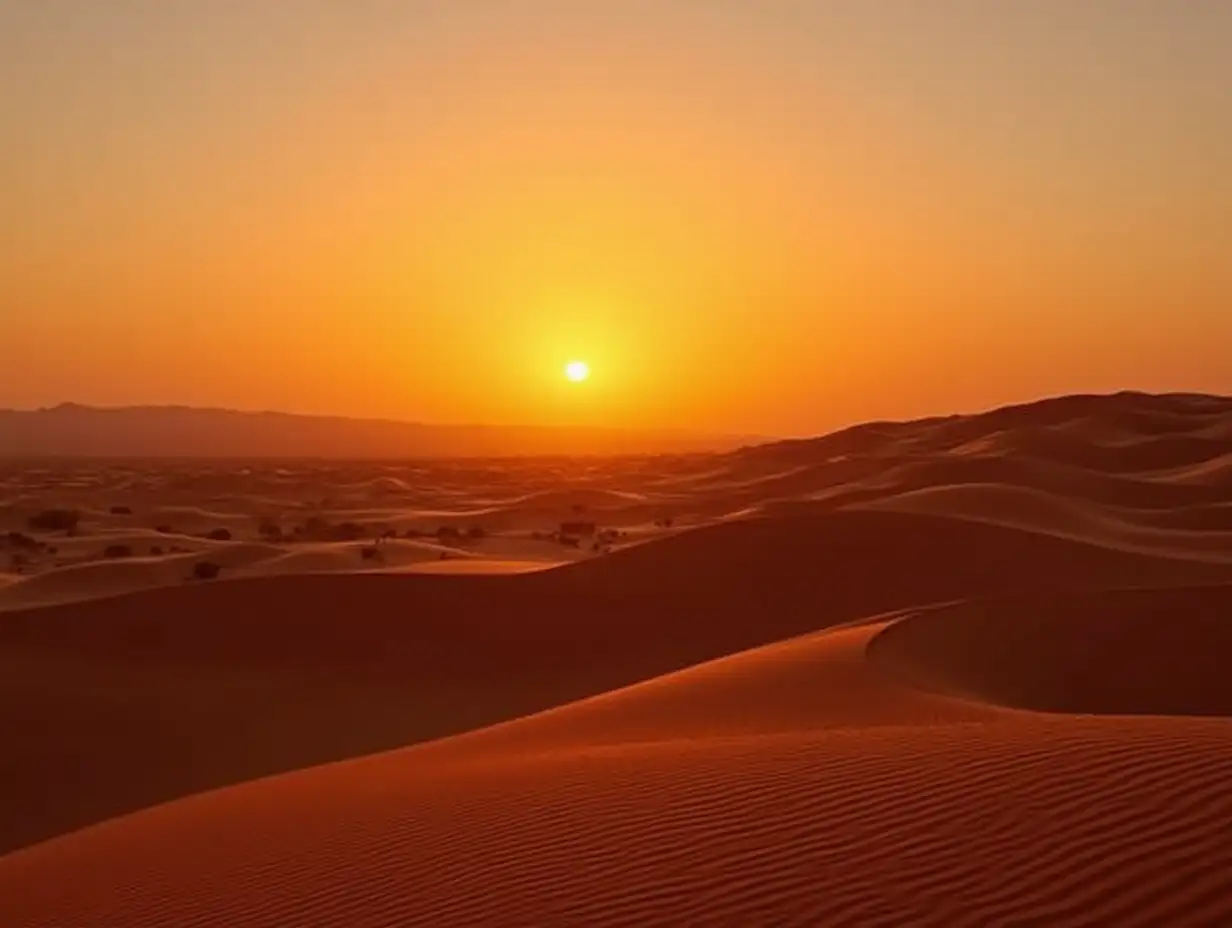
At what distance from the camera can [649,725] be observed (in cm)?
917

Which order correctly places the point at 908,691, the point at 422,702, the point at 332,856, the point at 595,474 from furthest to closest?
the point at 595,474, the point at 422,702, the point at 908,691, the point at 332,856

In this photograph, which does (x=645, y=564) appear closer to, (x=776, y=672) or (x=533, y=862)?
(x=776, y=672)

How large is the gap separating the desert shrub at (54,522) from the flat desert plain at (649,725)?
4925 mm

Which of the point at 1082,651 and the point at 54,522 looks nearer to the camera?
the point at 1082,651

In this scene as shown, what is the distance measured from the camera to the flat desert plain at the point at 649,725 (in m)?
4.57

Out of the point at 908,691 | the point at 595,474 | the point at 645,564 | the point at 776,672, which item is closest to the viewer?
the point at 908,691

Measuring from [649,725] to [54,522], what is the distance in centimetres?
3350

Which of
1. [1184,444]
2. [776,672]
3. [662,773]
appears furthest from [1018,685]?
[1184,444]

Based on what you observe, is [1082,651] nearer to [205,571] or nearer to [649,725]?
[649,725]

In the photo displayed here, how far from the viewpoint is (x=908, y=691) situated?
9.05 meters

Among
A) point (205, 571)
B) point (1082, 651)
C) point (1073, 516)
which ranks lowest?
point (205, 571)

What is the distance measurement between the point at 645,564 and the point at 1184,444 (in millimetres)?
29931

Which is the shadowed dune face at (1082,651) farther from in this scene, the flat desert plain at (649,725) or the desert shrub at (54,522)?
the desert shrub at (54,522)

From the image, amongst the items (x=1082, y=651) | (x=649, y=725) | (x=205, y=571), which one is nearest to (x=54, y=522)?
(x=205, y=571)
